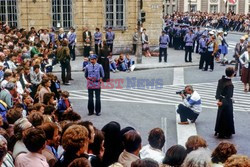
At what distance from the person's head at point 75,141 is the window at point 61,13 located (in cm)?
2357

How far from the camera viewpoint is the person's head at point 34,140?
6.77 metres

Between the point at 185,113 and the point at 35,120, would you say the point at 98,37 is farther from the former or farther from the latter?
the point at 35,120

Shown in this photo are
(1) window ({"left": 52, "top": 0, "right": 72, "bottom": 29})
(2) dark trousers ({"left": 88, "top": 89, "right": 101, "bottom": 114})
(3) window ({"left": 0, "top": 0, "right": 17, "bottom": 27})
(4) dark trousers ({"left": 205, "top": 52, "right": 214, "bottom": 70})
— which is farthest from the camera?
(1) window ({"left": 52, "top": 0, "right": 72, "bottom": 29})

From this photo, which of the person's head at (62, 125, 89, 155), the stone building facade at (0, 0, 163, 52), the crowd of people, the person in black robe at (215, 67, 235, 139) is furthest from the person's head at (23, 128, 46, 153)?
the crowd of people

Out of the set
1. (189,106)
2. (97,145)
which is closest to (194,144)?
(97,145)

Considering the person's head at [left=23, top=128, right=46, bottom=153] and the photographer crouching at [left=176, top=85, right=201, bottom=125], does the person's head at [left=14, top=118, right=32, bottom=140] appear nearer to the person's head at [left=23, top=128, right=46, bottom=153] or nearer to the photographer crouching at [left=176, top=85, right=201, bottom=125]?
the person's head at [left=23, top=128, right=46, bottom=153]

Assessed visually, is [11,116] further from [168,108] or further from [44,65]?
[44,65]

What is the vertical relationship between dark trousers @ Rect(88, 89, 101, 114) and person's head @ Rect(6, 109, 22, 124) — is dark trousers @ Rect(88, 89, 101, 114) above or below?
below

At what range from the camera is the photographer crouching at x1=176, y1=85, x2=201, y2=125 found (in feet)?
47.4

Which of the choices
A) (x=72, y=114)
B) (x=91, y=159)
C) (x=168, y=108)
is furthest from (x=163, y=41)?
(x=91, y=159)

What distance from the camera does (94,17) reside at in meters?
30.1

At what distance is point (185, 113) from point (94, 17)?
16.5 meters

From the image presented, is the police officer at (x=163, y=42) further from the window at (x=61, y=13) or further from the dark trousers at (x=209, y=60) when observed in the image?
the window at (x=61, y=13)

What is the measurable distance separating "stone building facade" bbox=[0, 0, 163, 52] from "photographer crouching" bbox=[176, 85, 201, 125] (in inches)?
642
